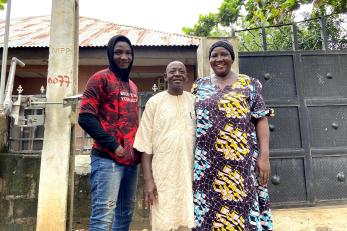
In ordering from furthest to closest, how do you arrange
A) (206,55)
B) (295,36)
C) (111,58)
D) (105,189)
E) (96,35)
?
1. (96,35)
2. (295,36)
3. (206,55)
4. (111,58)
5. (105,189)

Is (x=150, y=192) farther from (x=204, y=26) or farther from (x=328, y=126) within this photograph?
(x=204, y=26)

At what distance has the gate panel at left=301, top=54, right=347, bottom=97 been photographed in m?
3.83

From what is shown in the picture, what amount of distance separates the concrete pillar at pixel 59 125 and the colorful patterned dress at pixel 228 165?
1.34 meters

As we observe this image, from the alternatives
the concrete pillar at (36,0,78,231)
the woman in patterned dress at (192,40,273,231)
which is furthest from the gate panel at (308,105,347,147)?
the concrete pillar at (36,0,78,231)

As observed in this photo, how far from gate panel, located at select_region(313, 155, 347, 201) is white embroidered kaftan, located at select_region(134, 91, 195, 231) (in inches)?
91.2

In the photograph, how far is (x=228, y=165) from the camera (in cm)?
202

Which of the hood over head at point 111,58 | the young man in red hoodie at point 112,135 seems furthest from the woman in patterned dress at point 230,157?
the hood over head at point 111,58

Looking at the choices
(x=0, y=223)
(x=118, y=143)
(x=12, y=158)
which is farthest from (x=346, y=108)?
(x=0, y=223)

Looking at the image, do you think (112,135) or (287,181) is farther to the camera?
(287,181)

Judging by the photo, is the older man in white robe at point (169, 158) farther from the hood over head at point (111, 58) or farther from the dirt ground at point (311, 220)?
the dirt ground at point (311, 220)

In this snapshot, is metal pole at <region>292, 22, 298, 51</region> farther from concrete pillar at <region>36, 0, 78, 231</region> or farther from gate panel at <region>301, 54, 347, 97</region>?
concrete pillar at <region>36, 0, 78, 231</region>

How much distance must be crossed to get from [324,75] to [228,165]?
262 cm

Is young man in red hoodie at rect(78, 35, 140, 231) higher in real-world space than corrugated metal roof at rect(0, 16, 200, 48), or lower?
lower

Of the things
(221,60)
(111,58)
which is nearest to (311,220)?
(221,60)
